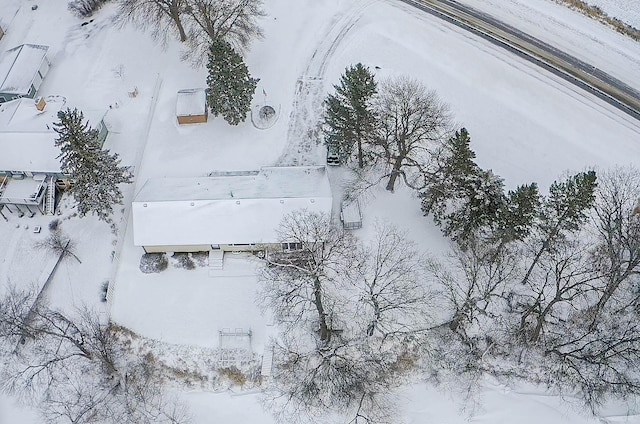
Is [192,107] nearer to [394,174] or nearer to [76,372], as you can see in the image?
[394,174]

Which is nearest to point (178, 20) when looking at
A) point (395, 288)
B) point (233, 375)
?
point (395, 288)

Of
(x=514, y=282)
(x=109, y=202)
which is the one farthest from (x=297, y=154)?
(x=514, y=282)

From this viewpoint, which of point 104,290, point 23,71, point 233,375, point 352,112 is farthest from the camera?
point 23,71

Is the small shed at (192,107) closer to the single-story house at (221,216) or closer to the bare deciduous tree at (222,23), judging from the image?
the bare deciduous tree at (222,23)

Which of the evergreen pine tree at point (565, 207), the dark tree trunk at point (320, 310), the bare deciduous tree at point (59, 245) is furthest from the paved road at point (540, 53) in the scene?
the bare deciduous tree at point (59, 245)

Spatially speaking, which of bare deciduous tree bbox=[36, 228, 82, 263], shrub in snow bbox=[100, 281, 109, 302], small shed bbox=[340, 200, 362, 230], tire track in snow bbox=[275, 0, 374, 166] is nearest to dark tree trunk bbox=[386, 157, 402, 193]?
small shed bbox=[340, 200, 362, 230]

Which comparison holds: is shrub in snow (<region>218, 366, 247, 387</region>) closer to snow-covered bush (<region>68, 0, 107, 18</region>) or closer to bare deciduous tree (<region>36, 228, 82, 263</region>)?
bare deciduous tree (<region>36, 228, 82, 263</region>)
